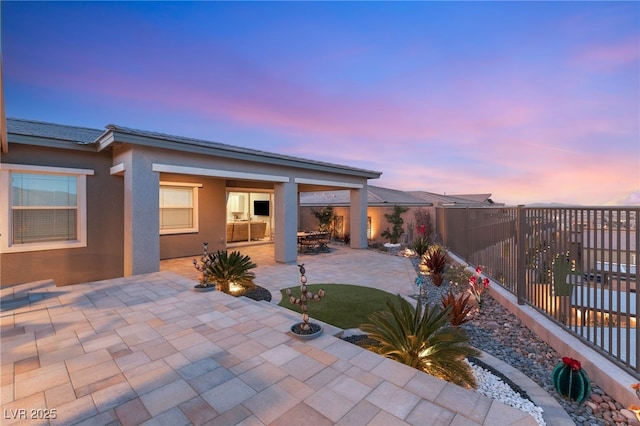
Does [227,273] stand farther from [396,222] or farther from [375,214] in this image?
[375,214]

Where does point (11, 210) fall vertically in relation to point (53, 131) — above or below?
below

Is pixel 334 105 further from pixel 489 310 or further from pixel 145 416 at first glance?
pixel 145 416

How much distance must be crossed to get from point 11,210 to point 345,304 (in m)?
8.28

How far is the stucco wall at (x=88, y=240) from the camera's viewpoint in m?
6.69

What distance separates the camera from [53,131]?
7.96 metres

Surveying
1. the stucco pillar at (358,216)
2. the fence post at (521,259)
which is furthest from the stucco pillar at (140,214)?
the stucco pillar at (358,216)

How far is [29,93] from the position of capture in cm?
1006

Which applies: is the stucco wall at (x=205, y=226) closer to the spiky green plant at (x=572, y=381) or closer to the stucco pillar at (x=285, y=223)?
the stucco pillar at (x=285, y=223)

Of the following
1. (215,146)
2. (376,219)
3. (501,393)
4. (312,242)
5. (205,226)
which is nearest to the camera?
(501,393)

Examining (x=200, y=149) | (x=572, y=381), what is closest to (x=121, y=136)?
(x=200, y=149)

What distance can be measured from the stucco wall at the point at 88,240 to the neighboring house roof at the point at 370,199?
12.7 m

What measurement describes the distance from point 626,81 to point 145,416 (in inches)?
482

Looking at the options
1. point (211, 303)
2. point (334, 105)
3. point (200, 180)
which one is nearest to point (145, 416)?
point (211, 303)

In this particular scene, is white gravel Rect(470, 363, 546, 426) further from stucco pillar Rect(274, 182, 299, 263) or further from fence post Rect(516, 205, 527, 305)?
stucco pillar Rect(274, 182, 299, 263)
